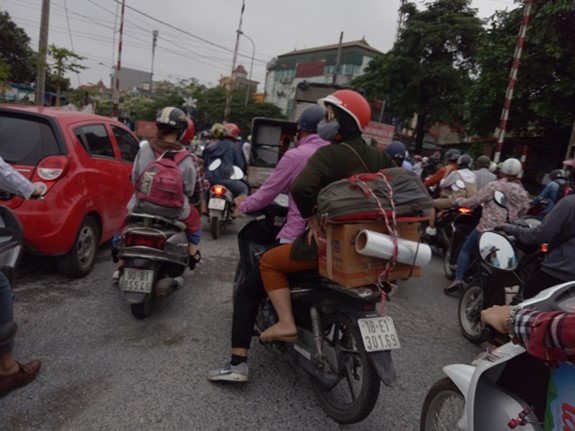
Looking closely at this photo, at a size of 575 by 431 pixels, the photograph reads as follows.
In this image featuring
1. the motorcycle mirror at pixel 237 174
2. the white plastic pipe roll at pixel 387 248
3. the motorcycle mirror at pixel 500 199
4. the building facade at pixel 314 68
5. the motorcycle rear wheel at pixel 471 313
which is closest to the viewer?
the white plastic pipe roll at pixel 387 248

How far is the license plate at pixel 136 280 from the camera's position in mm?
3148

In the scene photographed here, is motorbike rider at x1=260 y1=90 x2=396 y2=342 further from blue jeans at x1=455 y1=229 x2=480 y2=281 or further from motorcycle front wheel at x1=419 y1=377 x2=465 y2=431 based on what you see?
blue jeans at x1=455 y1=229 x2=480 y2=281

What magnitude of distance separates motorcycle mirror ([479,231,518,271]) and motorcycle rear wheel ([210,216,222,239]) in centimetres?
373

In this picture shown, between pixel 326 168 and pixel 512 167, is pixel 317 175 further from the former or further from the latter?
pixel 512 167

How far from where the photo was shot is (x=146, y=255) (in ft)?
10.4

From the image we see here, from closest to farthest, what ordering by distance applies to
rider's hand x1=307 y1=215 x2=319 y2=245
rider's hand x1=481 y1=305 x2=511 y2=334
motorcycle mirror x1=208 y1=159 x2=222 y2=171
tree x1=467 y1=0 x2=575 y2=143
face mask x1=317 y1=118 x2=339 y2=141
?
rider's hand x1=481 y1=305 x2=511 y2=334 → rider's hand x1=307 y1=215 x2=319 y2=245 → face mask x1=317 y1=118 x2=339 y2=141 → motorcycle mirror x1=208 y1=159 x2=222 y2=171 → tree x1=467 y1=0 x2=575 y2=143

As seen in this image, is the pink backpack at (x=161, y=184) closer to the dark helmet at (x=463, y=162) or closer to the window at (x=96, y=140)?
the window at (x=96, y=140)

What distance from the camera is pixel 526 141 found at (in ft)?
52.0

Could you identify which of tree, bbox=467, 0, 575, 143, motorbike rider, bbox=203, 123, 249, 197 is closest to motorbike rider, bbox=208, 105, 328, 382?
motorbike rider, bbox=203, 123, 249, 197

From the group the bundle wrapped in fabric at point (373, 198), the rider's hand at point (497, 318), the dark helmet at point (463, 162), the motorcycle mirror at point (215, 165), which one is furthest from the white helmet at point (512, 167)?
the motorcycle mirror at point (215, 165)

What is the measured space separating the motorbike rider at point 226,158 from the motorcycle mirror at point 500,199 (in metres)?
3.31

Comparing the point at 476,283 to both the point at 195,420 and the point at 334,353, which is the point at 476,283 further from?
the point at 195,420

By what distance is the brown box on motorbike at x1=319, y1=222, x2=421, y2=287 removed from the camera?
1.97 m

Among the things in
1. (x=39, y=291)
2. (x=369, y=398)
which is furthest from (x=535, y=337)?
(x=39, y=291)
